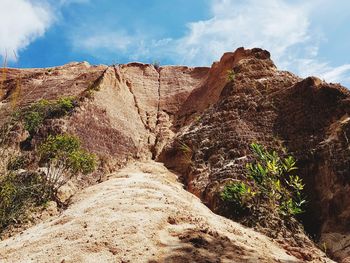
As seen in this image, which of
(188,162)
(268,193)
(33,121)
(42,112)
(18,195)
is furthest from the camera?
(42,112)

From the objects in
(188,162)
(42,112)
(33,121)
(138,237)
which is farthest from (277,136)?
(42,112)

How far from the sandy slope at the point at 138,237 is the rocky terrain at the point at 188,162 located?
4 centimetres

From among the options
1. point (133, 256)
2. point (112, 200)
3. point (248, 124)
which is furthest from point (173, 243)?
point (248, 124)

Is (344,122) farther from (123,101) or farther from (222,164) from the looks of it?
(123,101)

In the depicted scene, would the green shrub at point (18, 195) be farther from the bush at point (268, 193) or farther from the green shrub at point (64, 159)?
the bush at point (268, 193)

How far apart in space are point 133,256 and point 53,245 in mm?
2121

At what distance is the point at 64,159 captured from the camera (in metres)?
16.9

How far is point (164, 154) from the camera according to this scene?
20.4m

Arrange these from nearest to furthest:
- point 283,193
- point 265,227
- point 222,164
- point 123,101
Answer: point 265,227
point 283,193
point 222,164
point 123,101

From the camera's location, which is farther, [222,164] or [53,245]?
[222,164]

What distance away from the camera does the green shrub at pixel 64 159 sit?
1652cm

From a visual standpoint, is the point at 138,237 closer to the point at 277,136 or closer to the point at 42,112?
the point at 277,136

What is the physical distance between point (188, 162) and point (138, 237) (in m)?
9.46

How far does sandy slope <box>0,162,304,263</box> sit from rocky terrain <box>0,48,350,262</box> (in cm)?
4
